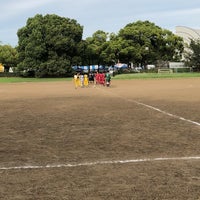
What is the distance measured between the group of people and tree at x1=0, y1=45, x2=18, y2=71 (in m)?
54.3

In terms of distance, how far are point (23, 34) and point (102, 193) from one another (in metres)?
72.1

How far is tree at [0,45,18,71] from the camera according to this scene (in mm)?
98938

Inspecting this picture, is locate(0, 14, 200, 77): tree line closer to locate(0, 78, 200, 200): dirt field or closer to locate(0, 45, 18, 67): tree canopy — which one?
locate(0, 45, 18, 67): tree canopy

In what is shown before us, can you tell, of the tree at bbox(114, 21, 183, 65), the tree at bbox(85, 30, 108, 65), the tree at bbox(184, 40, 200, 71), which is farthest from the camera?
the tree at bbox(85, 30, 108, 65)

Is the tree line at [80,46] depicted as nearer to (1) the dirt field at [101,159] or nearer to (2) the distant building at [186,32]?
(2) the distant building at [186,32]

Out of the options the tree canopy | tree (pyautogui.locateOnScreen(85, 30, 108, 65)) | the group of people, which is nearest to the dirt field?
the group of people

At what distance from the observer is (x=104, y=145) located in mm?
8984

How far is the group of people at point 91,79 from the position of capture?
39.7 meters

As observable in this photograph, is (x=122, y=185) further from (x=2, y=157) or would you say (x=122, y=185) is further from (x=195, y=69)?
(x=195, y=69)

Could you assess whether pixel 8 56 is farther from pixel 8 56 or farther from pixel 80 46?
pixel 80 46

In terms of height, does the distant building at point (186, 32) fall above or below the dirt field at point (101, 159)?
above

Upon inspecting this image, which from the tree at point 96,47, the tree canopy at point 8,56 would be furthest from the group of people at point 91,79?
the tree canopy at point 8,56

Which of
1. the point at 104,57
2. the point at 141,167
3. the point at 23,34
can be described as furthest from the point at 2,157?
the point at 104,57

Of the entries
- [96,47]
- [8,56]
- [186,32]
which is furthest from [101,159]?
[186,32]
